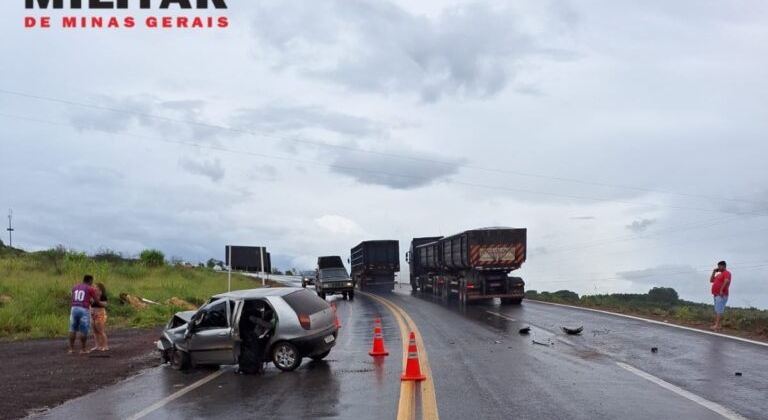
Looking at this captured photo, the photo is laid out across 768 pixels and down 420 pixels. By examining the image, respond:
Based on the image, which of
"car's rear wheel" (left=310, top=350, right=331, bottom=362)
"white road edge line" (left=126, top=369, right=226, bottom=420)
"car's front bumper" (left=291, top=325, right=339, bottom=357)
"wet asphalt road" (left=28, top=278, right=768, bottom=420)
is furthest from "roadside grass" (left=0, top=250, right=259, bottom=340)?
"car's front bumper" (left=291, top=325, right=339, bottom=357)

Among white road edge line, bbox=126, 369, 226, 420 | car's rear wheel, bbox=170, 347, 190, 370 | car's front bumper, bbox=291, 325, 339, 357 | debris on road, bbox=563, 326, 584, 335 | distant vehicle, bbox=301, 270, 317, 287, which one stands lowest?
white road edge line, bbox=126, 369, 226, 420

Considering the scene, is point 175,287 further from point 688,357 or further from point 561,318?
point 688,357

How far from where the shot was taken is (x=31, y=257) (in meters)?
41.5

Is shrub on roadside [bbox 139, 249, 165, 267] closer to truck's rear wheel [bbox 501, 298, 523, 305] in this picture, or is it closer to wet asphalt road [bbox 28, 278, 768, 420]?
truck's rear wheel [bbox 501, 298, 523, 305]

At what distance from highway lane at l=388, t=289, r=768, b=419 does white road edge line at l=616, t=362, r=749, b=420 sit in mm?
13

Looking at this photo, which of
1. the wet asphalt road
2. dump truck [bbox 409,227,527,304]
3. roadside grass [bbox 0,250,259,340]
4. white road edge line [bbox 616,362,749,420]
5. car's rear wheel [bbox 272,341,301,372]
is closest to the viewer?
white road edge line [bbox 616,362,749,420]

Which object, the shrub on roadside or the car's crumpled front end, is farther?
the shrub on roadside

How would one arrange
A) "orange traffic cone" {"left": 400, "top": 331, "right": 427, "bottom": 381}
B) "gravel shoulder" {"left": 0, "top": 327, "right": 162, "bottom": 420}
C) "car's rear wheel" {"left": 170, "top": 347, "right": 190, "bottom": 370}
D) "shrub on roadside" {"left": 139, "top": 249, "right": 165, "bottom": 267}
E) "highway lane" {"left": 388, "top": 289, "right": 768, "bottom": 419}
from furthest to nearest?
"shrub on roadside" {"left": 139, "top": 249, "right": 165, "bottom": 267} → "car's rear wheel" {"left": 170, "top": 347, "right": 190, "bottom": 370} → "orange traffic cone" {"left": 400, "top": 331, "right": 427, "bottom": 381} → "gravel shoulder" {"left": 0, "top": 327, "right": 162, "bottom": 420} → "highway lane" {"left": 388, "top": 289, "right": 768, "bottom": 419}

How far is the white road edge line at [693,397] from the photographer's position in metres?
8.16

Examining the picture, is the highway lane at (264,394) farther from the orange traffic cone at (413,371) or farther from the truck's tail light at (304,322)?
the truck's tail light at (304,322)

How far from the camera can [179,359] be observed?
14.0 m

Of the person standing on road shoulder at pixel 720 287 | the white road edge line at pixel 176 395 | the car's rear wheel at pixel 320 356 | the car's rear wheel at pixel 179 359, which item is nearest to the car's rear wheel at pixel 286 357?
the car's rear wheel at pixel 320 356

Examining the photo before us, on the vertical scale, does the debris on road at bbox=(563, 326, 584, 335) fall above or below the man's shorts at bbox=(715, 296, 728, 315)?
below

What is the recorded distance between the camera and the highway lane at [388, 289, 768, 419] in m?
8.56
